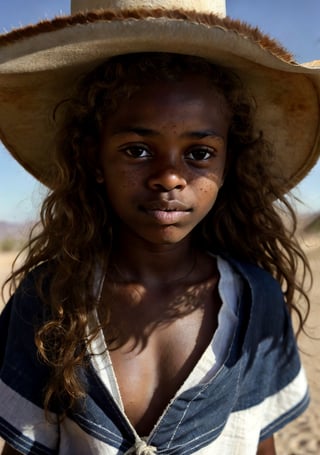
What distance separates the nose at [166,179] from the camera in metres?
1.58

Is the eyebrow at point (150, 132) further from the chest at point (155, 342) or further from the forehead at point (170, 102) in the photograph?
the chest at point (155, 342)

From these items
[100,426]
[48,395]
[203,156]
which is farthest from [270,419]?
[203,156]

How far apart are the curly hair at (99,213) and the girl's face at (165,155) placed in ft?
0.17

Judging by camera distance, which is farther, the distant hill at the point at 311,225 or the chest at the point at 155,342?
the distant hill at the point at 311,225

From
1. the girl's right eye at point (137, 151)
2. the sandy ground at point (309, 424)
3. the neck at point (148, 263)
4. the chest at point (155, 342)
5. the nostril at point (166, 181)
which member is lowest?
the sandy ground at point (309, 424)

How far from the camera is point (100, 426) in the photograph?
164 cm

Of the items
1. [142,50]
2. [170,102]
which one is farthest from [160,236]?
[142,50]

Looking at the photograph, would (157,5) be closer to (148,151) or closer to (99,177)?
(148,151)

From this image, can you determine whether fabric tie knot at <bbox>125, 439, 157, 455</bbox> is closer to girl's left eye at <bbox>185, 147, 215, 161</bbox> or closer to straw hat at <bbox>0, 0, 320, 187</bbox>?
girl's left eye at <bbox>185, 147, 215, 161</bbox>

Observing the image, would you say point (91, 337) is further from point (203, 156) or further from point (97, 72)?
point (97, 72)

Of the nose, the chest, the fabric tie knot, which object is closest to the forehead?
the nose

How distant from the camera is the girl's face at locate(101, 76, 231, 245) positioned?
62.4 inches

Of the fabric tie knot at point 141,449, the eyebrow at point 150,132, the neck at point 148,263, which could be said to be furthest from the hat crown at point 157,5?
Answer: the fabric tie knot at point 141,449

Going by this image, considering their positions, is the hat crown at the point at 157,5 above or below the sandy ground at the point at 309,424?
above
